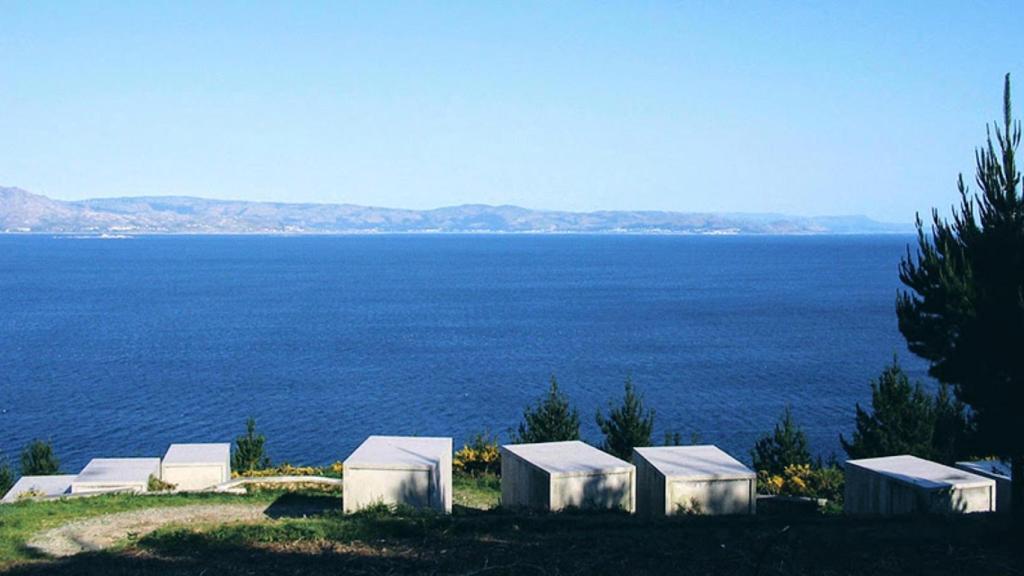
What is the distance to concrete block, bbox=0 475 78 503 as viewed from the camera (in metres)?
22.5

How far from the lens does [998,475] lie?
1809 cm

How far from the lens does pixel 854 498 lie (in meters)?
17.5

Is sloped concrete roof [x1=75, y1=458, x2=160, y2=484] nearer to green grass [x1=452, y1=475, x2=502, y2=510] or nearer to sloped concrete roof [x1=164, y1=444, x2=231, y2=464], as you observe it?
sloped concrete roof [x1=164, y1=444, x2=231, y2=464]

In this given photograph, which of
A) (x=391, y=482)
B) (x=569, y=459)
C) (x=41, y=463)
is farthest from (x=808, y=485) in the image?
(x=41, y=463)

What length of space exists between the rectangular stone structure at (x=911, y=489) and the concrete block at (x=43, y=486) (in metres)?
16.1

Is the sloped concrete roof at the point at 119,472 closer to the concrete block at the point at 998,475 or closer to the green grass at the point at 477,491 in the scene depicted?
the green grass at the point at 477,491

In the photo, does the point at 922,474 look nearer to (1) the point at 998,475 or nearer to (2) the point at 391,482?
(1) the point at 998,475

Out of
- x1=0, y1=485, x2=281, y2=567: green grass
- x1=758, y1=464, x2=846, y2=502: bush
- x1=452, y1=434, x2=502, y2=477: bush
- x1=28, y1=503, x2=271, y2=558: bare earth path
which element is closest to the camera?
x1=28, y1=503, x2=271, y2=558: bare earth path

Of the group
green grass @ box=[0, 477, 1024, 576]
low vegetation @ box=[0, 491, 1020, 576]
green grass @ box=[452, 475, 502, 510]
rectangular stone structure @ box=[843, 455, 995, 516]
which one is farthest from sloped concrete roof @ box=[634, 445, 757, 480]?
green grass @ box=[452, 475, 502, 510]

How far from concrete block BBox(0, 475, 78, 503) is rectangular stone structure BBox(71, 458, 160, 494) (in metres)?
0.76

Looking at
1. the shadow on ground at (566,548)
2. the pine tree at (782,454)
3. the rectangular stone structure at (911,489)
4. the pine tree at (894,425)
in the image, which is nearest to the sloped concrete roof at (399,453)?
the shadow on ground at (566,548)

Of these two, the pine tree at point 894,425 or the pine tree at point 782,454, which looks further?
the pine tree at point 782,454

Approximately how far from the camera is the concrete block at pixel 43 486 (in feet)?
73.9

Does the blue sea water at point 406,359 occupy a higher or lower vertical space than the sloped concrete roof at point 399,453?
lower
